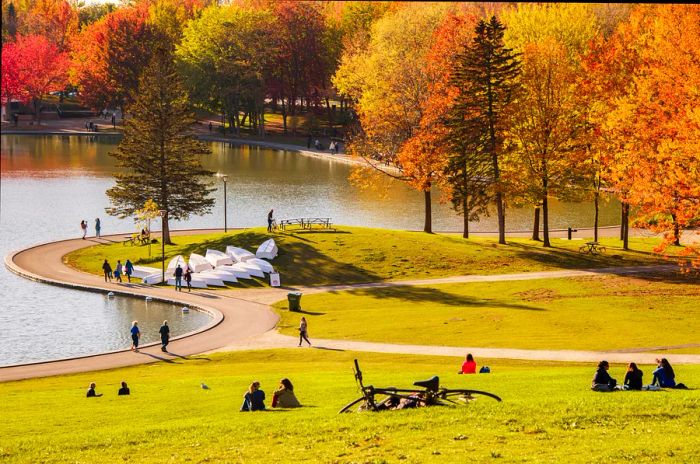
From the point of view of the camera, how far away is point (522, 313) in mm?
44375

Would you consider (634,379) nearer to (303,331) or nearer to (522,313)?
(303,331)

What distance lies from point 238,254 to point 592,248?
70.7ft

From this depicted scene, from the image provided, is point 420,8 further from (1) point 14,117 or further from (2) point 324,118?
(1) point 14,117

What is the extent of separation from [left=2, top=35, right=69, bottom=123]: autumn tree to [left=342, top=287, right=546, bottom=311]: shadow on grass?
104017 millimetres

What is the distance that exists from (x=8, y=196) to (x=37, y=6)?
116m

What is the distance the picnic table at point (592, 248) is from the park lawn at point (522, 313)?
693 cm

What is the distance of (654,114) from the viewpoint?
2099 inches

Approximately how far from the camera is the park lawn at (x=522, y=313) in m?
38.7

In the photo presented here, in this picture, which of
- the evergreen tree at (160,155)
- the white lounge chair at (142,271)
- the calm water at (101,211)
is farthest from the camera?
the evergreen tree at (160,155)

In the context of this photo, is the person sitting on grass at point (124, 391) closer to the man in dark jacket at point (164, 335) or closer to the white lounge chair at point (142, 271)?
the man in dark jacket at point (164, 335)

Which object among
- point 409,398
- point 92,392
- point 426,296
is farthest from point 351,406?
point 426,296

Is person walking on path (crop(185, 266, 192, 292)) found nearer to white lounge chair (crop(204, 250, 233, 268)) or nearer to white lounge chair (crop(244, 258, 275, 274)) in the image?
white lounge chair (crop(204, 250, 233, 268))

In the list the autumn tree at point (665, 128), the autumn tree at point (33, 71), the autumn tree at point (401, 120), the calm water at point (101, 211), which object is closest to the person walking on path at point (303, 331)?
the calm water at point (101, 211)

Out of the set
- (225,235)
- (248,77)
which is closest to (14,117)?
(248,77)
